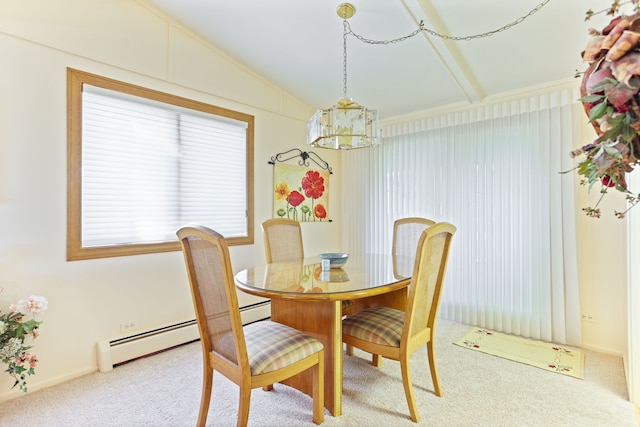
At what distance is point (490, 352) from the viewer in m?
2.65

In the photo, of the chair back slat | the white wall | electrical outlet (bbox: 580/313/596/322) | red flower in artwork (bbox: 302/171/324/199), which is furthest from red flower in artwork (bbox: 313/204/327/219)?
electrical outlet (bbox: 580/313/596/322)

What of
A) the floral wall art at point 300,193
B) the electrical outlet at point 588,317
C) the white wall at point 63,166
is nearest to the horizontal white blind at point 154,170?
the white wall at point 63,166

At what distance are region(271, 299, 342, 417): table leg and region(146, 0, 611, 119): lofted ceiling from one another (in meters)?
2.06

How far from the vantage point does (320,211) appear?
418cm

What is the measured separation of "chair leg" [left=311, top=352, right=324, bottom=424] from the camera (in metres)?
1.73

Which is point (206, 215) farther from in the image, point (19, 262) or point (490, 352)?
point (490, 352)

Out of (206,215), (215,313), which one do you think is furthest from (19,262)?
(215,313)

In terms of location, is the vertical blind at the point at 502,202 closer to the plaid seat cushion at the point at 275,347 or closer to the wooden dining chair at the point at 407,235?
the wooden dining chair at the point at 407,235

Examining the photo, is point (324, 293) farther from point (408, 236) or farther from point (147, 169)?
point (147, 169)

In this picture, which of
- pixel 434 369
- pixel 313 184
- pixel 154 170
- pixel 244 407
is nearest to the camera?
pixel 244 407

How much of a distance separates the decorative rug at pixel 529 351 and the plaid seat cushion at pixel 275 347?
1786 mm

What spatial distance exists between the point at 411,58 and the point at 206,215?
237cm

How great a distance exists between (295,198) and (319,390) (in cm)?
244

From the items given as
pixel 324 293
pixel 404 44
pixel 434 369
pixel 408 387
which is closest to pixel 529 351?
pixel 434 369
